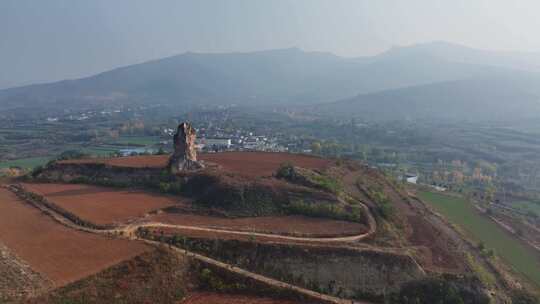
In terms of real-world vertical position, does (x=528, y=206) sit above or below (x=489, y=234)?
below

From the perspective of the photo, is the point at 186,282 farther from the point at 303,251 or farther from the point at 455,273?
the point at 455,273

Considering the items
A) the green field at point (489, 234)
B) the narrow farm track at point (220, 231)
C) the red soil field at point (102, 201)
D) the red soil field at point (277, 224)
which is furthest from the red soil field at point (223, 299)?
the green field at point (489, 234)

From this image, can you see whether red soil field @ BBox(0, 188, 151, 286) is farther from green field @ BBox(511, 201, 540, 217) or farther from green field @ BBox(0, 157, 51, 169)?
green field @ BBox(511, 201, 540, 217)

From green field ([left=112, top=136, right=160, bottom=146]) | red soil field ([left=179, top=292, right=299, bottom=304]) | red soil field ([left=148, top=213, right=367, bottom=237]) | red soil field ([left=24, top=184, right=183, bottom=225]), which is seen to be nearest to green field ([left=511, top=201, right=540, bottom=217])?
red soil field ([left=148, top=213, right=367, bottom=237])

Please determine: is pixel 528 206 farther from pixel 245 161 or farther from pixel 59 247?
pixel 59 247

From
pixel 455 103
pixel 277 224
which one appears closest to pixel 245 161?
pixel 277 224

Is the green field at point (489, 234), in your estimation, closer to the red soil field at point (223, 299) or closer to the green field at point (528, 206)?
the green field at point (528, 206)
